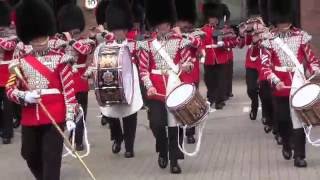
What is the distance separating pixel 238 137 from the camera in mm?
11414

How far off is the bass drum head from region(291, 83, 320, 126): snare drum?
206cm

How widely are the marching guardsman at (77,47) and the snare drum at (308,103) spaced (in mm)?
2909

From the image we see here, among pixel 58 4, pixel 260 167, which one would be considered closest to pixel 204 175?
pixel 260 167

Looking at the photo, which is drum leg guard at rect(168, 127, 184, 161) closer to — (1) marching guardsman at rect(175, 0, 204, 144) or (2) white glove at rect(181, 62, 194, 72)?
(2) white glove at rect(181, 62, 194, 72)

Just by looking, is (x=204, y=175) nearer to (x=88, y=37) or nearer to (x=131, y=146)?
(x=131, y=146)

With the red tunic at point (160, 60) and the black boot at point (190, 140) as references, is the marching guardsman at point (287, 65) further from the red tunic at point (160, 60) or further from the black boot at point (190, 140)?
the black boot at point (190, 140)

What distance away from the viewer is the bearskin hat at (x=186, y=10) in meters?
10.6

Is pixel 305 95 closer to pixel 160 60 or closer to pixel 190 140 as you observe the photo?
pixel 160 60

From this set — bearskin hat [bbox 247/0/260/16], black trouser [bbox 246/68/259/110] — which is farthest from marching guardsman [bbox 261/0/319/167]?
bearskin hat [bbox 247/0/260/16]

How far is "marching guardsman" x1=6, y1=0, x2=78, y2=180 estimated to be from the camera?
22.2 ft

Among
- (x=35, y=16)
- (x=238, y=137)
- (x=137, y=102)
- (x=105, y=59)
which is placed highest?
(x=35, y=16)

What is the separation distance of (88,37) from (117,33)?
1.63ft

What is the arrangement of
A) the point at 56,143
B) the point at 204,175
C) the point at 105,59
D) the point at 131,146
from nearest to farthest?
the point at 56,143 → the point at 204,175 → the point at 105,59 → the point at 131,146

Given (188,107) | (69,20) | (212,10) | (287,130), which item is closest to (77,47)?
(69,20)
